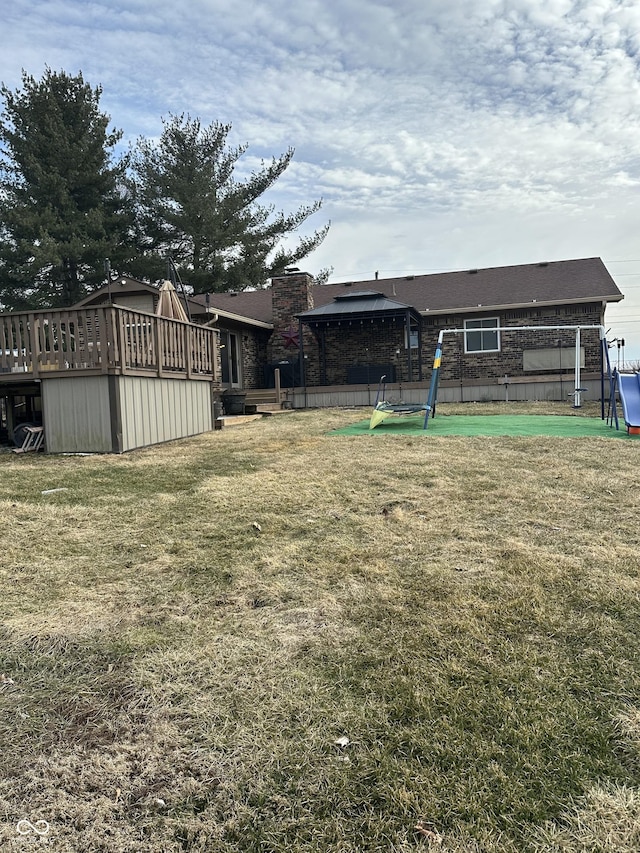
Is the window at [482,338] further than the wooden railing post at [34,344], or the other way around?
the window at [482,338]

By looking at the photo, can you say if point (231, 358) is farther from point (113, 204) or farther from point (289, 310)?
point (113, 204)

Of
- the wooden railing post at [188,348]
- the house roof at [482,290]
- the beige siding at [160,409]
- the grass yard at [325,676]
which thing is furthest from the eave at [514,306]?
the grass yard at [325,676]

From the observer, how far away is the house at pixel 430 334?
16.0 m

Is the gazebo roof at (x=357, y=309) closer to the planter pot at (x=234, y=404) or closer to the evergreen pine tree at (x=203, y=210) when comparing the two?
the planter pot at (x=234, y=404)

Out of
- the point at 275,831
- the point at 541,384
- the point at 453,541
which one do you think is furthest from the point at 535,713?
the point at 541,384

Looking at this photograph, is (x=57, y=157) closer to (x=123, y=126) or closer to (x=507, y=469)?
(x=123, y=126)

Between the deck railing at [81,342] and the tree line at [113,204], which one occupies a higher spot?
the tree line at [113,204]

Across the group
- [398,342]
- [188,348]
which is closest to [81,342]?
[188,348]

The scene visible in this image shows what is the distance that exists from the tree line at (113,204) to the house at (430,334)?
727 centimetres

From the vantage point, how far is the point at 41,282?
2470 centimetres

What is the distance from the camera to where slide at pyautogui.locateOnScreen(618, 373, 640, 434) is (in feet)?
27.6

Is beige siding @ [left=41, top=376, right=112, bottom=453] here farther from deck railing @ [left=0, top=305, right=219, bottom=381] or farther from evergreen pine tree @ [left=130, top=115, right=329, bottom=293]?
evergreen pine tree @ [left=130, top=115, right=329, bottom=293]

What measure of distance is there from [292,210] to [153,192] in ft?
22.6

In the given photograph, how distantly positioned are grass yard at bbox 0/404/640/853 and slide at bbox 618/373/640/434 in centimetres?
455
